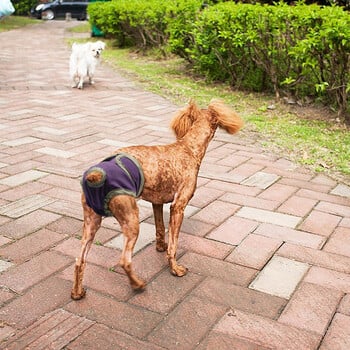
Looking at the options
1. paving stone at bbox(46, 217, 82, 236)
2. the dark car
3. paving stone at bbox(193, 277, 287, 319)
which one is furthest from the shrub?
the dark car

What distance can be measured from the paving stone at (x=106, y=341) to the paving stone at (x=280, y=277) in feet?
2.63

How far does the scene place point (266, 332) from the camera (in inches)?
95.6

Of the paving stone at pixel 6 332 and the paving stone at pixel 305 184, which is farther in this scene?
the paving stone at pixel 305 184

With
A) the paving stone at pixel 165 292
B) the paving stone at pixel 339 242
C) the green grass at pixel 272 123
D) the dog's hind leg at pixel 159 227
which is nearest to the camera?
the paving stone at pixel 165 292

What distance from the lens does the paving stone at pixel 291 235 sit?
11.1ft

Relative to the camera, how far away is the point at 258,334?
2.41 metres

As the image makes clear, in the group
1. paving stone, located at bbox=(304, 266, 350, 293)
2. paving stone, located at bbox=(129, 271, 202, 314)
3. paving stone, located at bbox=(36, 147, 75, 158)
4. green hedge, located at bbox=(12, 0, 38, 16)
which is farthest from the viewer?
green hedge, located at bbox=(12, 0, 38, 16)

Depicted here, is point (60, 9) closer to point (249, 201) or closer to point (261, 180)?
point (261, 180)

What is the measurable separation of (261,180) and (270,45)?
3463 mm

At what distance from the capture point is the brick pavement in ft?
Result: 7.88

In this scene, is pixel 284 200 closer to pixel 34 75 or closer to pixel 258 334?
pixel 258 334

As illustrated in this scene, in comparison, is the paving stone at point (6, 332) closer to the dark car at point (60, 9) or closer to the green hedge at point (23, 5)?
the green hedge at point (23, 5)

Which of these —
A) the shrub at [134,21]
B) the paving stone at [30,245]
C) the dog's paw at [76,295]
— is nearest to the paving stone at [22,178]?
the paving stone at [30,245]

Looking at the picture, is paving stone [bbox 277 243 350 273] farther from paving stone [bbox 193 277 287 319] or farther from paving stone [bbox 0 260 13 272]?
paving stone [bbox 0 260 13 272]
